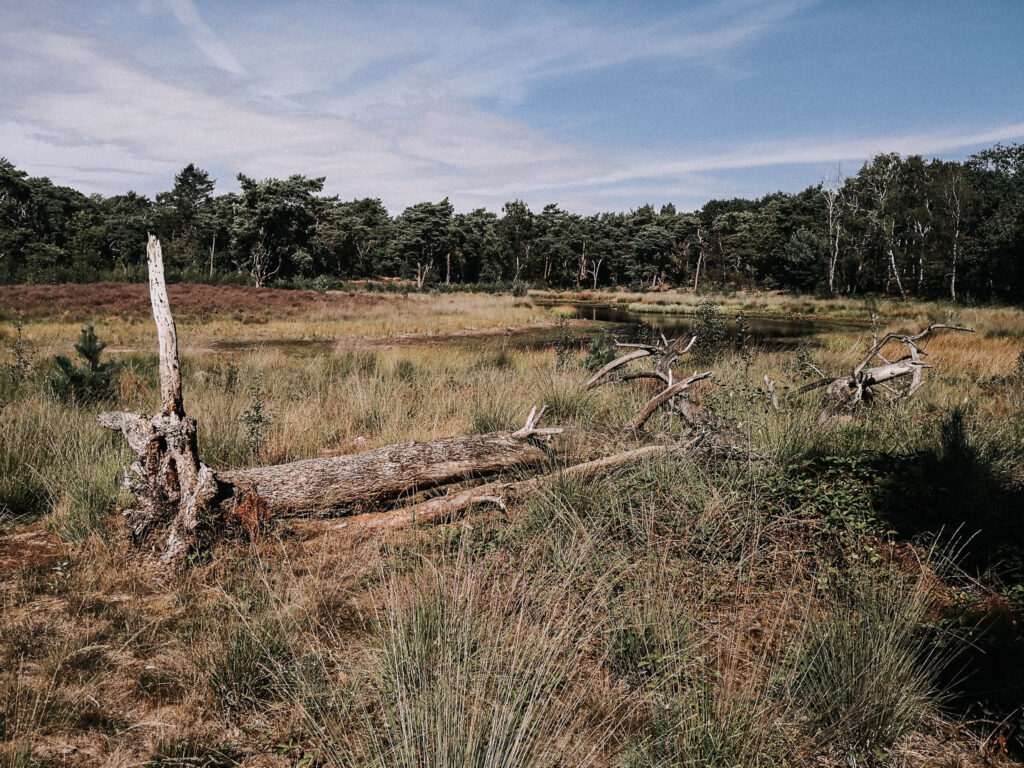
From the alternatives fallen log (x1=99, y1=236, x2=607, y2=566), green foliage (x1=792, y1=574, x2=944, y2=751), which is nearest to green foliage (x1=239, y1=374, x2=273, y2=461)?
fallen log (x1=99, y1=236, x2=607, y2=566)

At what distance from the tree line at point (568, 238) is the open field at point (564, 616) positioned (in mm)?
33624

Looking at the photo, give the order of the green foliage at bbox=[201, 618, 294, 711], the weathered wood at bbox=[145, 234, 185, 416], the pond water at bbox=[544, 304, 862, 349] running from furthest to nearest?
the pond water at bbox=[544, 304, 862, 349], the weathered wood at bbox=[145, 234, 185, 416], the green foliage at bbox=[201, 618, 294, 711]

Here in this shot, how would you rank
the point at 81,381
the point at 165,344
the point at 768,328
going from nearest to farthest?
the point at 165,344 → the point at 81,381 → the point at 768,328

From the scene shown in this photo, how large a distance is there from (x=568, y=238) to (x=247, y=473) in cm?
7355

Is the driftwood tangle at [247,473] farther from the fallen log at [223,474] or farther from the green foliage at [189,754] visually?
the green foliage at [189,754]

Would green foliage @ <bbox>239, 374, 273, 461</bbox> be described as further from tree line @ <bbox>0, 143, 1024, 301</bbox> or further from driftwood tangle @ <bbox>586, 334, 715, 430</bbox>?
tree line @ <bbox>0, 143, 1024, 301</bbox>

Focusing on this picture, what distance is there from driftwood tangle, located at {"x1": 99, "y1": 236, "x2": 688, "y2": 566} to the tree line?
33.9 meters

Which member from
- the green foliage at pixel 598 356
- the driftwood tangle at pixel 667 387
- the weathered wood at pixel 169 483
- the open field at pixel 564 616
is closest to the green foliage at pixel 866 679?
the open field at pixel 564 616

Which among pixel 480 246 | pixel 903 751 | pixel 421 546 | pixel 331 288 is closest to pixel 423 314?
pixel 331 288

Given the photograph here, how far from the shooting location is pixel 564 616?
2449mm

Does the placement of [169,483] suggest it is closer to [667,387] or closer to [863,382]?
[667,387]

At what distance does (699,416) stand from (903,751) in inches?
131

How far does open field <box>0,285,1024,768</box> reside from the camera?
2.04 m

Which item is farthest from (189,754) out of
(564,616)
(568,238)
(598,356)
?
(568,238)
